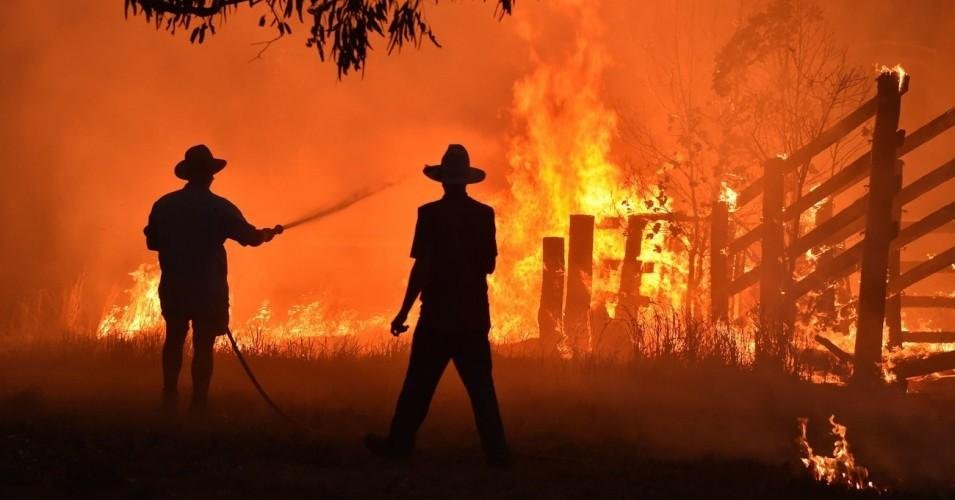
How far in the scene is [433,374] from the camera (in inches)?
313

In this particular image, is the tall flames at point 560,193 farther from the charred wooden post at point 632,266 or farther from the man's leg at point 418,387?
the man's leg at point 418,387

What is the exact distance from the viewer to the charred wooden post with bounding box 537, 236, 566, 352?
1411 cm

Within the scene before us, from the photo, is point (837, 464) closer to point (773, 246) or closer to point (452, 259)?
point (452, 259)

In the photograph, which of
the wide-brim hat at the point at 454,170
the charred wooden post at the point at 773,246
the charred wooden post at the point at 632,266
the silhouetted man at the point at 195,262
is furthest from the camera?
the charred wooden post at the point at 632,266

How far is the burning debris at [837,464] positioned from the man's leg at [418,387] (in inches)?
103

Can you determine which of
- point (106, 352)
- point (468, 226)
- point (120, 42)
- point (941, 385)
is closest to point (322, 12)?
point (468, 226)

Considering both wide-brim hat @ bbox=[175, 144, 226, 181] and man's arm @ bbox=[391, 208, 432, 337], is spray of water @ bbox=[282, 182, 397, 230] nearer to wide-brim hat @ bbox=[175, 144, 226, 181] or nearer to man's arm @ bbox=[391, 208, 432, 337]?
wide-brim hat @ bbox=[175, 144, 226, 181]

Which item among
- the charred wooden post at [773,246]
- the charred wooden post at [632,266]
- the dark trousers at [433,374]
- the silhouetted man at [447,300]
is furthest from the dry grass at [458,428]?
the charred wooden post at [632,266]

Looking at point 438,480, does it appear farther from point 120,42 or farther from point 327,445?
point 120,42

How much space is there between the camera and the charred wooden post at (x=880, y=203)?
11547 mm

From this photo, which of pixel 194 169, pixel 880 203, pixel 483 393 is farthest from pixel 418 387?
pixel 880 203

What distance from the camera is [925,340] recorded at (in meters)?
14.4

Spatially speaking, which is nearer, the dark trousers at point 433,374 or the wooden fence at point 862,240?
the dark trousers at point 433,374

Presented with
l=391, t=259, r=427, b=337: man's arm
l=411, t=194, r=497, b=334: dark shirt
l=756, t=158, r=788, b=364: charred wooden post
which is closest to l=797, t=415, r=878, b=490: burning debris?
l=411, t=194, r=497, b=334: dark shirt
